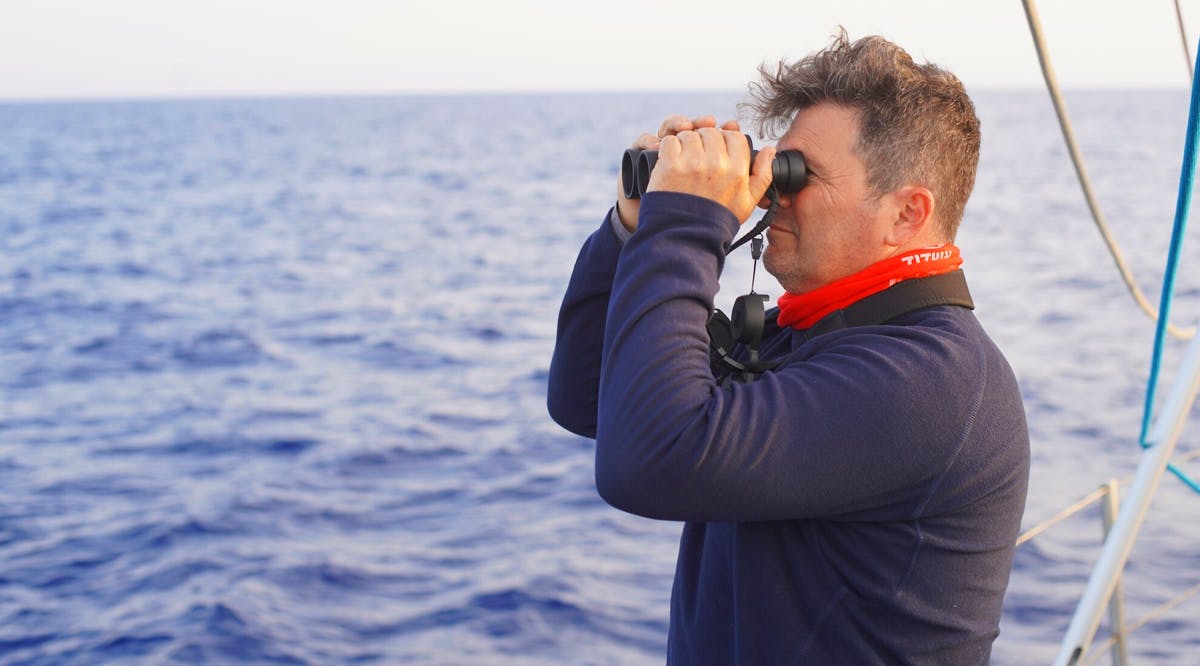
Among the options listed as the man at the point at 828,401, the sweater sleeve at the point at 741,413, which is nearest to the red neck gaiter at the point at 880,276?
the man at the point at 828,401

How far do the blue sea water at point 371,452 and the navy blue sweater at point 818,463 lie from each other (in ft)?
11.6

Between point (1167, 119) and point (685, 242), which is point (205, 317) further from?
point (1167, 119)

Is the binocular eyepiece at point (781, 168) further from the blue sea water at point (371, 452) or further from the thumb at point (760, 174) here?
the blue sea water at point (371, 452)

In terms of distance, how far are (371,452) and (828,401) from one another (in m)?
6.27

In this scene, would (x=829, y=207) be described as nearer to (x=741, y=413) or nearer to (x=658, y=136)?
(x=658, y=136)

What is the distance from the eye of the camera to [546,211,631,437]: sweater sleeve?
1780 mm

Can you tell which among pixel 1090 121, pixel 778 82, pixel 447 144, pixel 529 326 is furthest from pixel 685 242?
→ pixel 1090 121

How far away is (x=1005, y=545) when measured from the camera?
1.54 meters

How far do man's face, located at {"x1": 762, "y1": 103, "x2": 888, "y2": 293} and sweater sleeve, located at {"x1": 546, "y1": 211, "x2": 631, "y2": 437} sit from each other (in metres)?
0.27

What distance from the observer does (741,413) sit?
135cm

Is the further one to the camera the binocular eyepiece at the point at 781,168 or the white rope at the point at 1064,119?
the white rope at the point at 1064,119

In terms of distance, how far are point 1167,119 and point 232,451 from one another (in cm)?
6322

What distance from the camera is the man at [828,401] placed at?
1.36 meters

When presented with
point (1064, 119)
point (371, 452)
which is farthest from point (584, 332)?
point (371, 452)
